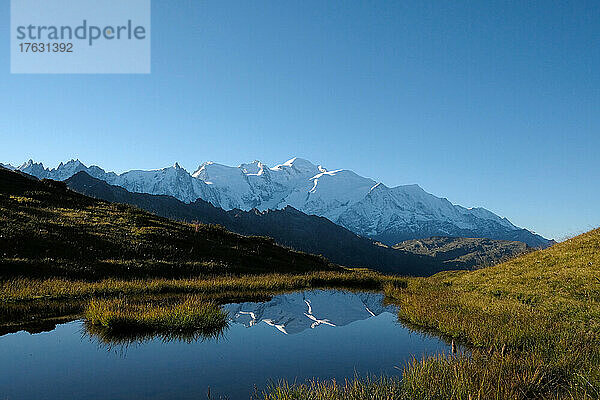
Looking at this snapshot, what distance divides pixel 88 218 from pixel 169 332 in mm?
33745

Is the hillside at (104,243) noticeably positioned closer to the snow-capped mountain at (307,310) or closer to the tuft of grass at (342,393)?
the snow-capped mountain at (307,310)

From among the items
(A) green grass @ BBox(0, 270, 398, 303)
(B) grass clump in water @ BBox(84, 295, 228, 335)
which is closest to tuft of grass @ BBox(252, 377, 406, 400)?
(B) grass clump in water @ BBox(84, 295, 228, 335)

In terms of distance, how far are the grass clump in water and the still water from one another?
839 millimetres

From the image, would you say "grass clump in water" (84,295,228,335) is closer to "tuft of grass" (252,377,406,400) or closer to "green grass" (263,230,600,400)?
"tuft of grass" (252,377,406,400)

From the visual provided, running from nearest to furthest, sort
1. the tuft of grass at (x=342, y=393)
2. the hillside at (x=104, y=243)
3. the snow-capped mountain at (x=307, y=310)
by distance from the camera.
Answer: the tuft of grass at (x=342, y=393)
the snow-capped mountain at (x=307, y=310)
the hillside at (x=104, y=243)

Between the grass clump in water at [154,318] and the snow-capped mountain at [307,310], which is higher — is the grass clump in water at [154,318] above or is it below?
above

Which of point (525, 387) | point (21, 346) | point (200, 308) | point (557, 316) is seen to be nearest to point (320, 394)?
point (525, 387)

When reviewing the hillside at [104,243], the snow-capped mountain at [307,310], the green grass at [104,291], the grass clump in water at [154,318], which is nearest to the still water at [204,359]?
the snow-capped mountain at [307,310]

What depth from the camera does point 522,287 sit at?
25.2 metres

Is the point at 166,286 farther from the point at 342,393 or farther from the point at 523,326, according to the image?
the point at 523,326

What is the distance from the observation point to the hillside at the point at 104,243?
98.0 ft

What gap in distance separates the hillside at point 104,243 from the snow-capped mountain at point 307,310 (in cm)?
1216

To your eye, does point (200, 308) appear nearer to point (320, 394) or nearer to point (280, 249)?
point (320, 394)

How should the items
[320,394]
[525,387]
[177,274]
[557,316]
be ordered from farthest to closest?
1. [177,274]
2. [557,316]
3. [525,387]
4. [320,394]
